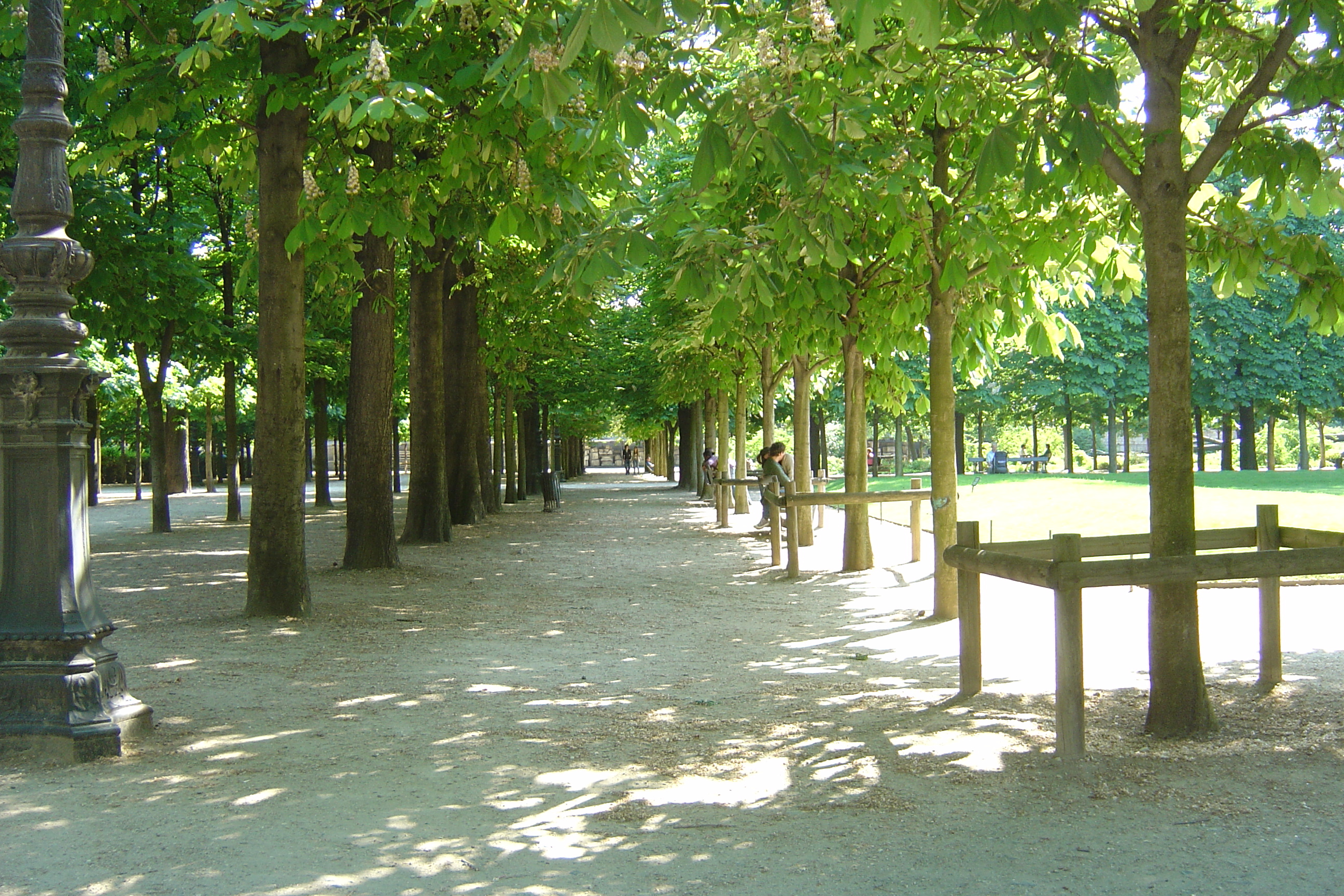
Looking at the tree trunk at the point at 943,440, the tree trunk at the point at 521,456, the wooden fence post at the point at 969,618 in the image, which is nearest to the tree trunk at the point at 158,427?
the tree trunk at the point at 521,456

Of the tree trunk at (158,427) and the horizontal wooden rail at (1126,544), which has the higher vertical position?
the tree trunk at (158,427)

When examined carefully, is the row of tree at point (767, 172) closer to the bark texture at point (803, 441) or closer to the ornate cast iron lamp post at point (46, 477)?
the ornate cast iron lamp post at point (46, 477)

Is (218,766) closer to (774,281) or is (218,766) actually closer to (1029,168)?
(774,281)

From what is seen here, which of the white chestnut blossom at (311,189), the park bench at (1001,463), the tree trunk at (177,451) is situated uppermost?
the white chestnut blossom at (311,189)

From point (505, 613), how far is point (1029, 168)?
7184mm

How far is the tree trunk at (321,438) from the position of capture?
92.7 feet

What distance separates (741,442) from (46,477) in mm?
20588

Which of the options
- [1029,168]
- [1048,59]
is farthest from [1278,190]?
[1029,168]

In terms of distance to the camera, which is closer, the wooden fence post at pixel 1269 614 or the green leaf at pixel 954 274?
the wooden fence post at pixel 1269 614

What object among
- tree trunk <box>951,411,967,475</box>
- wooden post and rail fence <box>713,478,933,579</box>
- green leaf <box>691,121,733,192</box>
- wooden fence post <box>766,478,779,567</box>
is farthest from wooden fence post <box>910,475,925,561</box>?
tree trunk <box>951,411,967,475</box>

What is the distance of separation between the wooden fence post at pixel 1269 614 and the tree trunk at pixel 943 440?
3137 millimetres

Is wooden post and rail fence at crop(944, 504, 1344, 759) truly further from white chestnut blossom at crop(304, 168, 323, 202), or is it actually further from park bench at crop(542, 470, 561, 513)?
park bench at crop(542, 470, 561, 513)

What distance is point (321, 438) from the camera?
29328 mm

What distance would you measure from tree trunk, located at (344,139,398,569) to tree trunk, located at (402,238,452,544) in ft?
10.5
